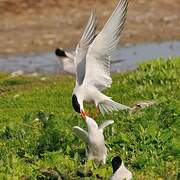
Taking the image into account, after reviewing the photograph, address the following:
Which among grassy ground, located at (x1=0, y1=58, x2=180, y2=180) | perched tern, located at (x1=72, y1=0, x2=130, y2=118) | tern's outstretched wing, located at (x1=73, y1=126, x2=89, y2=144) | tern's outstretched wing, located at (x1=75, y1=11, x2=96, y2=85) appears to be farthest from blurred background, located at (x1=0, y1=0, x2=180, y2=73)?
tern's outstretched wing, located at (x1=73, y1=126, x2=89, y2=144)

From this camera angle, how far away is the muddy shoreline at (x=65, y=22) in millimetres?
20938

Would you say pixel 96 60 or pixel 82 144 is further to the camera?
pixel 96 60

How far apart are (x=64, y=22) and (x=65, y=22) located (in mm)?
25

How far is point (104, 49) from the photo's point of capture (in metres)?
8.93

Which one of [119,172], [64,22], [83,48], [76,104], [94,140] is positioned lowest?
[64,22]

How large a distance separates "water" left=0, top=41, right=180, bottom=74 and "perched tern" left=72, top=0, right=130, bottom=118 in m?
7.71

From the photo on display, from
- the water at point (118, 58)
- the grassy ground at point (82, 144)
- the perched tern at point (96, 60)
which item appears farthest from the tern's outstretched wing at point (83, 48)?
the water at point (118, 58)

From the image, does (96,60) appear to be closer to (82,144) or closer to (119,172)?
(82,144)

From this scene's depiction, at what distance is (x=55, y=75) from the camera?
16.8 m

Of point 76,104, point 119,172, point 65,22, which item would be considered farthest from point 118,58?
point 119,172

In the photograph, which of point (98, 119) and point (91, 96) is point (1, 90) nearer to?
point (98, 119)

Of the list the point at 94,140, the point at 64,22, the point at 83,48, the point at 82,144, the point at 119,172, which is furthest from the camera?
the point at 64,22

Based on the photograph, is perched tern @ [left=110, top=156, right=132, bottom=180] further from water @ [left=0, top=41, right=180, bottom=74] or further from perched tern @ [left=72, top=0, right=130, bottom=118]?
water @ [left=0, top=41, right=180, bottom=74]

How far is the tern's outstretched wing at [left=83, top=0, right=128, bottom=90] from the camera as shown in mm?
8805
